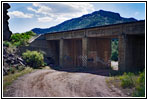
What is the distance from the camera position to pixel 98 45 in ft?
83.8

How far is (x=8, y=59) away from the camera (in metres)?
19.5

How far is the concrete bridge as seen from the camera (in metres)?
19.0

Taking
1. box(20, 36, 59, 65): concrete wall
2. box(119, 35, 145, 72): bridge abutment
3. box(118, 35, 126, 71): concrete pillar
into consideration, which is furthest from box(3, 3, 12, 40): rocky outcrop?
box(20, 36, 59, 65): concrete wall

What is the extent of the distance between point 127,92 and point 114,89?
3.22ft

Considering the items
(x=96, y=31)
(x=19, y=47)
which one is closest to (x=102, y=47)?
(x=96, y=31)

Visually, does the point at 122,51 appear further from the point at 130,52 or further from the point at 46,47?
the point at 46,47

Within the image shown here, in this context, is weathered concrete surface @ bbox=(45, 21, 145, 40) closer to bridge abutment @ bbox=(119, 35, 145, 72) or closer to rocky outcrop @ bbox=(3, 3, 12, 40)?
bridge abutment @ bbox=(119, 35, 145, 72)

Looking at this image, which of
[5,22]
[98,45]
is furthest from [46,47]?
[5,22]

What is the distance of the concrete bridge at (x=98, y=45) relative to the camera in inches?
750

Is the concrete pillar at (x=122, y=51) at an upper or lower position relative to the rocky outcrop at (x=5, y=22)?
lower

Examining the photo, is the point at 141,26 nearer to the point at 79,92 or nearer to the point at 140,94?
the point at 140,94

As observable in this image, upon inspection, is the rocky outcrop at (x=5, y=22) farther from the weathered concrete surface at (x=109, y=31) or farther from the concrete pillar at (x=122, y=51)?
the concrete pillar at (x=122, y=51)

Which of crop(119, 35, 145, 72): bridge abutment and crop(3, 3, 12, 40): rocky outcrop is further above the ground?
crop(3, 3, 12, 40): rocky outcrop

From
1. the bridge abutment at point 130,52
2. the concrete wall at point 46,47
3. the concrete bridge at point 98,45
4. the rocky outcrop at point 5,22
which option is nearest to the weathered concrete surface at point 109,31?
the concrete bridge at point 98,45
